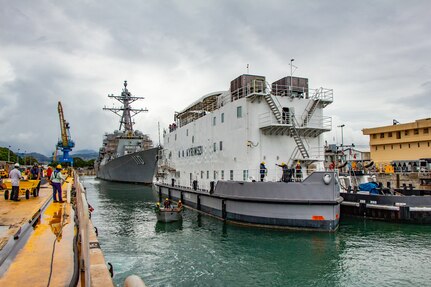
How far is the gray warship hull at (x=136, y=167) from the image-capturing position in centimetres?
5544

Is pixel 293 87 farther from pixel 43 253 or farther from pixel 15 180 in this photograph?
pixel 43 253

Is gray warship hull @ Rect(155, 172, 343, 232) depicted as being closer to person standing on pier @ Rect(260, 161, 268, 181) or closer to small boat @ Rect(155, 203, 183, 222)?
person standing on pier @ Rect(260, 161, 268, 181)

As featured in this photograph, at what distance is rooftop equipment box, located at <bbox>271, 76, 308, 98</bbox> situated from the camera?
22.4 m

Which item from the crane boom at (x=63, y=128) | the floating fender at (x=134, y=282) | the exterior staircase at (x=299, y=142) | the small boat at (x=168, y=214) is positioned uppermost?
the crane boom at (x=63, y=128)

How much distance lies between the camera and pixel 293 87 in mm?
22609

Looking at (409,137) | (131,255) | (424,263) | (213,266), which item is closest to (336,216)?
(424,263)

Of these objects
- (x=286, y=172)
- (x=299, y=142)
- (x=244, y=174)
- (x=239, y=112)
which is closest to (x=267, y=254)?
(x=286, y=172)

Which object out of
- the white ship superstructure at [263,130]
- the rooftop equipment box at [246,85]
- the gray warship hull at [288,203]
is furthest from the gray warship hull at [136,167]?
the gray warship hull at [288,203]

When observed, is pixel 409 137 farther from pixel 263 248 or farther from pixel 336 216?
pixel 263 248

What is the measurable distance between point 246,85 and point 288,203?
8540 mm

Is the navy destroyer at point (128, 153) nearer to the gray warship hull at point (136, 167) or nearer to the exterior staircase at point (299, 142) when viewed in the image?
the gray warship hull at point (136, 167)

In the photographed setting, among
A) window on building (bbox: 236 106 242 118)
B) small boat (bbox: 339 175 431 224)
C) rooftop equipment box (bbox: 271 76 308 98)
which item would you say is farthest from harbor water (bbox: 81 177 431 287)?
rooftop equipment box (bbox: 271 76 308 98)

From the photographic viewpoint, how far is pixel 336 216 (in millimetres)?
17797

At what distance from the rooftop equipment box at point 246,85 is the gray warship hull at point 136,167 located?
30.3 meters
